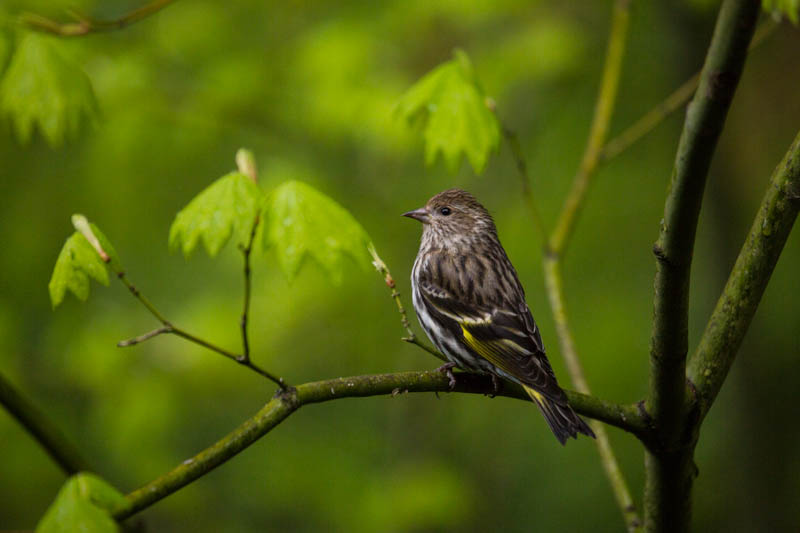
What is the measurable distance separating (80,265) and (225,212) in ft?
1.52

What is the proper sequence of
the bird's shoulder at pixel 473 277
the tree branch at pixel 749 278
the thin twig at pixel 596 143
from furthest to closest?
the thin twig at pixel 596 143 < the bird's shoulder at pixel 473 277 < the tree branch at pixel 749 278

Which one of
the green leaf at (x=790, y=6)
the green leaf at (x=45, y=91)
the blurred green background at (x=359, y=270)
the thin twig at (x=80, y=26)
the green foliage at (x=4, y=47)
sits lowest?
the blurred green background at (x=359, y=270)

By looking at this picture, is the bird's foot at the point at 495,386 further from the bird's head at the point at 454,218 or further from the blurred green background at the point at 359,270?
the blurred green background at the point at 359,270

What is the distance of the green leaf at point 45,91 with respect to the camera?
355cm

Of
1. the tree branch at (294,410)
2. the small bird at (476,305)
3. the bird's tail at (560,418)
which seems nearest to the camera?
the tree branch at (294,410)

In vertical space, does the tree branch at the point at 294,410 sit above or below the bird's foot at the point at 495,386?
above

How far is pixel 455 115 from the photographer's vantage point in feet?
12.0

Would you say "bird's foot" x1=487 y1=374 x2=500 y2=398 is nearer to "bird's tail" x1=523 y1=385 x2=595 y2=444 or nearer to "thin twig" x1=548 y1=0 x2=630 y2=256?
"bird's tail" x1=523 y1=385 x2=595 y2=444

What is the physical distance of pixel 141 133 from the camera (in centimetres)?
573

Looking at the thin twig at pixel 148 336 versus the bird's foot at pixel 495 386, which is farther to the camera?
the bird's foot at pixel 495 386

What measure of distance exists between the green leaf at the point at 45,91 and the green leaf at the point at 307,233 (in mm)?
1398

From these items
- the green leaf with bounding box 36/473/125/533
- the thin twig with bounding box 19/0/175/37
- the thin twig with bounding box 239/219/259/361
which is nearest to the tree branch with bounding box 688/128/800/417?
the thin twig with bounding box 239/219/259/361

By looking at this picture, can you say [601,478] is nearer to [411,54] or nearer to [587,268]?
[587,268]

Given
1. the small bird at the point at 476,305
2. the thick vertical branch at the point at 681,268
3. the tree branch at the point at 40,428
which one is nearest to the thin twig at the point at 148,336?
the tree branch at the point at 40,428
